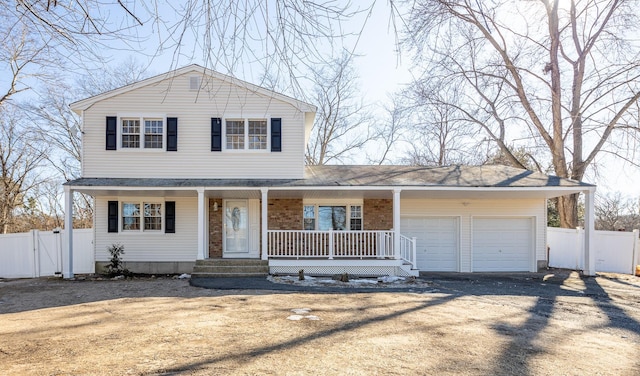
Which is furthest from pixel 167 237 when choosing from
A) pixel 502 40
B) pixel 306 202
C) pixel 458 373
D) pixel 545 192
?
pixel 502 40

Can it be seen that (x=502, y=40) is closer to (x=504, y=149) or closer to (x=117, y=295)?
(x=504, y=149)

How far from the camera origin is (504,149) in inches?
800

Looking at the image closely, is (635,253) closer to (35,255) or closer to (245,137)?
(245,137)

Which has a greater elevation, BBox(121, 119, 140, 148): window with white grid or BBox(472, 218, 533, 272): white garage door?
BBox(121, 119, 140, 148): window with white grid

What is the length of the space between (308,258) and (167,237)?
4.73m

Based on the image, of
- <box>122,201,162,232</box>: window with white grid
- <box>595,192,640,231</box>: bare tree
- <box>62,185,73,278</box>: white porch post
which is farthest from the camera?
<box>595,192,640,231</box>: bare tree

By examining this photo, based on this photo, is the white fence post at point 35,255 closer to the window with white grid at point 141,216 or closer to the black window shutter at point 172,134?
the window with white grid at point 141,216


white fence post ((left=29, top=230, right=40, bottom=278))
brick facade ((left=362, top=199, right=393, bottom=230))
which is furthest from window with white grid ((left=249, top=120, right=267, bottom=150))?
white fence post ((left=29, top=230, right=40, bottom=278))

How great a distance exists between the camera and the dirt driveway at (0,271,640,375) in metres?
4.18

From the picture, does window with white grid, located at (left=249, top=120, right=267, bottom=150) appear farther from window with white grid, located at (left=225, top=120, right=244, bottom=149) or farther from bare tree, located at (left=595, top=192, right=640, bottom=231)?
bare tree, located at (left=595, top=192, right=640, bottom=231)

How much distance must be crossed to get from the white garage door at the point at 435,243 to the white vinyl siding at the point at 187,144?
190 inches

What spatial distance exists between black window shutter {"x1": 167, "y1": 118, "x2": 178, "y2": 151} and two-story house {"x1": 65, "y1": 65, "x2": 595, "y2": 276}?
31 millimetres

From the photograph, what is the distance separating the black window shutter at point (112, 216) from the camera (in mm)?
13266

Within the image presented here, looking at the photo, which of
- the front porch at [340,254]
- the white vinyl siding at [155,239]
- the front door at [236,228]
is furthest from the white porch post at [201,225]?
the front porch at [340,254]
